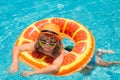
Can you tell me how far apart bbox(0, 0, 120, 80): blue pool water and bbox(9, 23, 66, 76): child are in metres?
0.72

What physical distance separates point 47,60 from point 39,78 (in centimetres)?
69

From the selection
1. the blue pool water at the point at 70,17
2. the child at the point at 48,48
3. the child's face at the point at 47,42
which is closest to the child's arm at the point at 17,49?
the child at the point at 48,48

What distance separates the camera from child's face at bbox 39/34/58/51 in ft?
15.9

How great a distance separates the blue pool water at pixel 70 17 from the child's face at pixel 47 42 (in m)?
0.93

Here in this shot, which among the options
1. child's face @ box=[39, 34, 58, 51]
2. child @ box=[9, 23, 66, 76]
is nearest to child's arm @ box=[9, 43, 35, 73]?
child @ box=[9, 23, 66, 76]

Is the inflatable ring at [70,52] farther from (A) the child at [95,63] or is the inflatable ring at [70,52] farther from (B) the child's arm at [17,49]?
(A) the child at [95,63]

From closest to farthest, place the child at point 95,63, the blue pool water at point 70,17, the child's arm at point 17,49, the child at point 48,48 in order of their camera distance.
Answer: the child at point 48,48, the child's arm at point 17,49, the child at point 95,63, the blue pool water at point 70,17

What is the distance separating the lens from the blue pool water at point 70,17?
5846 mm

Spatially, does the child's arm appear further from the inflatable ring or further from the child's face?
the child's face

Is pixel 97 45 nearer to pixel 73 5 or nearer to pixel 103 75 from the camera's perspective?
pixel 103 75

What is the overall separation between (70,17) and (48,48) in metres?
2.49

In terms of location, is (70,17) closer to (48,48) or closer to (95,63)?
(95,63)

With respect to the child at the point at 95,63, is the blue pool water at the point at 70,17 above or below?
above

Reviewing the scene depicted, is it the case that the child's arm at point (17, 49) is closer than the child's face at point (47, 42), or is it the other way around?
the child's face at point (47, 42)
